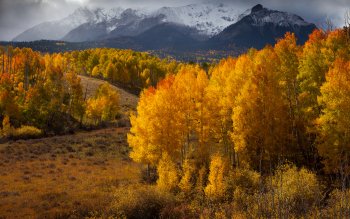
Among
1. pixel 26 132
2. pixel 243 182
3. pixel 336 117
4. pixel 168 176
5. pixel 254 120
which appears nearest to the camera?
pixel 336 117

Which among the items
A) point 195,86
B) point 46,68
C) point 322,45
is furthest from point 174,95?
point 46,68

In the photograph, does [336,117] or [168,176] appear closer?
[336,117]

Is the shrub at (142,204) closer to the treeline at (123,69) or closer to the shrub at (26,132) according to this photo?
the shrub at (26,132)

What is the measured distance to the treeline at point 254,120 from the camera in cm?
2989

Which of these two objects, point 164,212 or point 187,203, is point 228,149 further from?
point 164,212

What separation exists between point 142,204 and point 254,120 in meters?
12.8

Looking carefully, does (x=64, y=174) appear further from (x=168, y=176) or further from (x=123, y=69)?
(x=123, y=69)

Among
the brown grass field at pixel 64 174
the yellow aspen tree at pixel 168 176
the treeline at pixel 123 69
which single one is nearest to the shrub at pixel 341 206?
the yellow aspen tree at pixel 168 176

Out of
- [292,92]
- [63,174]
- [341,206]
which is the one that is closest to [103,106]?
[63,174]

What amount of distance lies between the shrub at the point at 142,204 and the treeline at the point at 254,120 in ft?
6.00

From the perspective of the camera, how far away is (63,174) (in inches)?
1597

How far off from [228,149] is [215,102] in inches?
328

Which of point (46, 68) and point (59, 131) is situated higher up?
point (46, 68)

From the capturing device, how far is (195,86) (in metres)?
36.8
